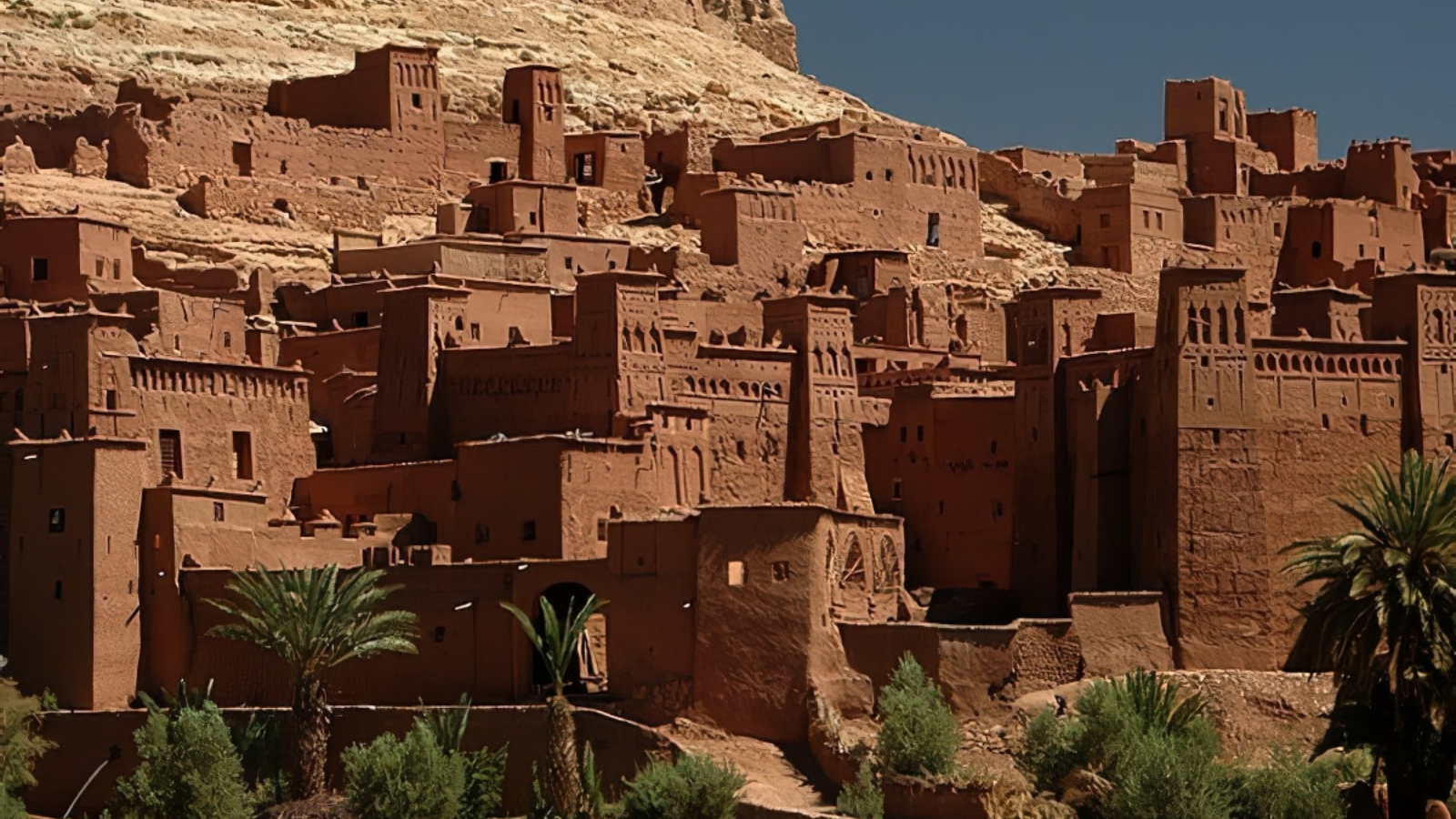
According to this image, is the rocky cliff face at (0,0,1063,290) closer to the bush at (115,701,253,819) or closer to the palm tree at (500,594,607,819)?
the bush at (115,701,253,819)

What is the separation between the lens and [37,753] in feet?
151

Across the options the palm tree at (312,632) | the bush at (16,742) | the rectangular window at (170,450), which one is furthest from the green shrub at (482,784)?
the rectangular window at (170,450)

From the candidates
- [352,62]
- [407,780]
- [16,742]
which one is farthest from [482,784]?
[352,62]

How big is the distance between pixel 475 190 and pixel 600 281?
13092 mm

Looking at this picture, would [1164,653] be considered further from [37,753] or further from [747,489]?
[37,753]

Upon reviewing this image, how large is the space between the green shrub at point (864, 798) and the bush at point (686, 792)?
52.2 inches

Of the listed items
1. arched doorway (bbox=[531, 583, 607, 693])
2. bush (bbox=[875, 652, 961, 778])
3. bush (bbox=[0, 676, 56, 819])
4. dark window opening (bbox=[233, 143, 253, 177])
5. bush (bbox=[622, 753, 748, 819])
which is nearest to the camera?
bush (bbox=[622, 753, 748, 819])

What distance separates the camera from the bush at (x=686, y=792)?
42031 millimetres

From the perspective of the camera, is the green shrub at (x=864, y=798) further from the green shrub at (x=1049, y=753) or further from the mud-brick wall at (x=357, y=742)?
the mud-brick wall at (x=357, y=742)

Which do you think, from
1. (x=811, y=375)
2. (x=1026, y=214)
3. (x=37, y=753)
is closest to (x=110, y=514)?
(x=37, y=753)

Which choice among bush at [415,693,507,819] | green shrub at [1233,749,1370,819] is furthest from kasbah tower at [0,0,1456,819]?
green shrub at [1233,749,1370,819]

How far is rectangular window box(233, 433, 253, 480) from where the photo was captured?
5128cm

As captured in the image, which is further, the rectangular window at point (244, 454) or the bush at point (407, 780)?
the rectangular window at point (244, 454)

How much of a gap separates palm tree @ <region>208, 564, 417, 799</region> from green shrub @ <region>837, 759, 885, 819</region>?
21.4 ft
